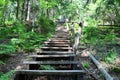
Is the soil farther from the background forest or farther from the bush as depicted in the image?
the bush

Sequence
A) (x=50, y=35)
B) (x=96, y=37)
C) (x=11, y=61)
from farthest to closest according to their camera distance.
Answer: (x=96, y=37)
(x=50, y=35)
(x=11, y=61)

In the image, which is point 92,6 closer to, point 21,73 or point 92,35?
point 92,35

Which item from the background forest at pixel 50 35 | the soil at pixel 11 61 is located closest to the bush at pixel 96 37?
the background forest at pixel 50 35

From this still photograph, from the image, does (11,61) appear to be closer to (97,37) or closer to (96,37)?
(96,37)

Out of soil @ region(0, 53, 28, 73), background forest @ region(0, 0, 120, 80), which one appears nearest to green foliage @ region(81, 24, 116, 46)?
background forest @ region(0, 0, 120, 80)

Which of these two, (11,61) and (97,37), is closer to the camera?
(11,61)

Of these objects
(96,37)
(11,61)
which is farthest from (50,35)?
(11,61)

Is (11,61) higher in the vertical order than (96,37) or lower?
lower

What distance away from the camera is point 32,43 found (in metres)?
10.2

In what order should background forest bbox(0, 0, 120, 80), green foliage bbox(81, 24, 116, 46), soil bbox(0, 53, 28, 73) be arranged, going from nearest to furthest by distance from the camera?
soil bbox(0, 53, 28, 73), background forest bbox(0, 0, 120, 80), green foliage bbox(81, 24, 116, 46)

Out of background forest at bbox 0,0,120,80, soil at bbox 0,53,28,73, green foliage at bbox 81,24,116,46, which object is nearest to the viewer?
soil at bbox 0,53,28,73

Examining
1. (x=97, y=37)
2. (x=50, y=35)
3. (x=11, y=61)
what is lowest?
(x=11, y=61)

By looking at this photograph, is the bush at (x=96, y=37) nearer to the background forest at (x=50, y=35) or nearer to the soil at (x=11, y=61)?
the background forest at (x=50, y=35)

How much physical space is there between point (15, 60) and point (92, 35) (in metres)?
9.70
